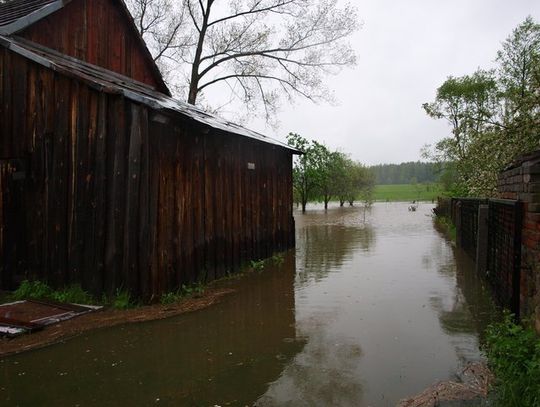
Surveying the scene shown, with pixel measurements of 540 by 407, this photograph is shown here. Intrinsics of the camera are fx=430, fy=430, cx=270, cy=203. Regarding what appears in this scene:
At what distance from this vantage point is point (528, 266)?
468 centimetres

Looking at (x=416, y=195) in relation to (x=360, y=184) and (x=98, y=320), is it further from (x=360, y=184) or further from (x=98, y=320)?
(x=98, y=320)

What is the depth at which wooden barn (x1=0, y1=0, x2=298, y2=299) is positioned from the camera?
7.12 m

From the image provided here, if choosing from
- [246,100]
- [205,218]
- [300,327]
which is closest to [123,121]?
[205,218]

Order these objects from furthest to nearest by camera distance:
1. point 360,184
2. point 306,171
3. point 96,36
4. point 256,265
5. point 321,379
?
point 360,184 < point 306,171 < point 96,36 < point 256,265 < point 321,379

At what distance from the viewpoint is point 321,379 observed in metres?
4.41

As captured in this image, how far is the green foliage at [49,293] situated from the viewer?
23.9 feet

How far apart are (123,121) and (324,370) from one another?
500 cm

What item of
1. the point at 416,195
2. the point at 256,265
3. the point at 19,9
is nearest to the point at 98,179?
the point at 256,265

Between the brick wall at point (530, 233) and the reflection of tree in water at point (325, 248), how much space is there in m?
5.00

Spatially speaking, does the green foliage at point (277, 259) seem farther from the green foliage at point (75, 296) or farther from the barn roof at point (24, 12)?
the barn roof at point (24, 12)

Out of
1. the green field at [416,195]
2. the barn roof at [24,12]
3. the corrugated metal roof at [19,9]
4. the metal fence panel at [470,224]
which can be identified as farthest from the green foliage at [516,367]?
the green field at [416,195]

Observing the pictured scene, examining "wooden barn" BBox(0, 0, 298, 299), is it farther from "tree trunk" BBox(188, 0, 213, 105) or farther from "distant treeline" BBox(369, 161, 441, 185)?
"distant treeline" BBox(369, 161, 441, 185)

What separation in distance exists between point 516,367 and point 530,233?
63.9 inches

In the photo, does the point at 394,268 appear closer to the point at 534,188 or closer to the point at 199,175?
the point at 199,175
